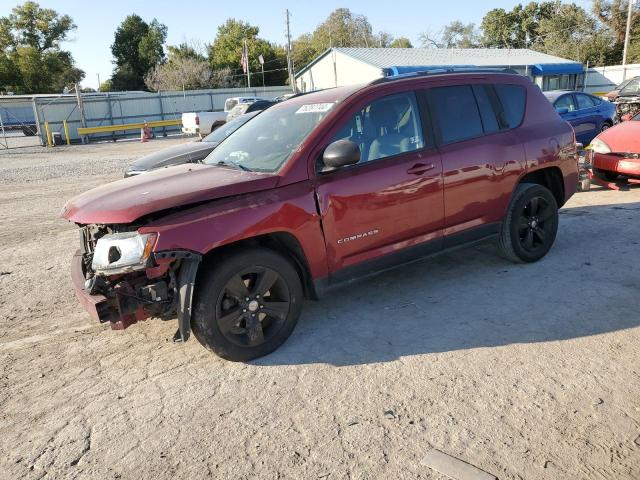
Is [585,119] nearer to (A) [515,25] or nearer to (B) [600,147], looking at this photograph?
(B) [600,147]

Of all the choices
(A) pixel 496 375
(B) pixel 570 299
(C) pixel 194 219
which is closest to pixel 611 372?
(A) pixel 496 375

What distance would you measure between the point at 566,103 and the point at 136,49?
227 ft

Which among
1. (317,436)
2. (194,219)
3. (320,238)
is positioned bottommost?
(317,436)

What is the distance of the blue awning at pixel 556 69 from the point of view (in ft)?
119

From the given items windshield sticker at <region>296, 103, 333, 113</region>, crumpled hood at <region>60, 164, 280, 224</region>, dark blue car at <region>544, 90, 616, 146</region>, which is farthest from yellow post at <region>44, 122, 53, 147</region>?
windshield sticker at <region>296, 103, 333, 113</region>

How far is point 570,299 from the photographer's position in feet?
14.3

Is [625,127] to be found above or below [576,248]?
above

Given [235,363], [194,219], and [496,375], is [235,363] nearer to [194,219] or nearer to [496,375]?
[194,219]

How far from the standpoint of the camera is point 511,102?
16.7 feet

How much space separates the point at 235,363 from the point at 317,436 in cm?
102

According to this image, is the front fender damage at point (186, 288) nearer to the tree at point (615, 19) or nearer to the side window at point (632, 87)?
the side window at point (632, 87)

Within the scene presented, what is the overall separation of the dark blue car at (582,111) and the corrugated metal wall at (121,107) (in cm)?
2594

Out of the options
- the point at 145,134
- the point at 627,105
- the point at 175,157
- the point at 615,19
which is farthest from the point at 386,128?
the point at 615,19

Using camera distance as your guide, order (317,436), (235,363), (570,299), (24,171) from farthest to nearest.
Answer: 1. (24,171)
2. (570,299)
3. (235,363)
4. (317,436)
